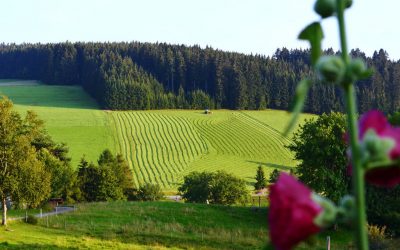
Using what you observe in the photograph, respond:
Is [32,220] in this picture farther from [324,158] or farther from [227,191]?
[227,191]

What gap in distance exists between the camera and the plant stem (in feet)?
3.60

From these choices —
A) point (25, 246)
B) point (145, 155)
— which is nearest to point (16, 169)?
point (25, 246)

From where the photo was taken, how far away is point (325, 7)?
4.33 feet

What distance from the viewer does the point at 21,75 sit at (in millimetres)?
174250

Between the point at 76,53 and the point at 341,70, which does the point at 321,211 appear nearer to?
the point at 341,70

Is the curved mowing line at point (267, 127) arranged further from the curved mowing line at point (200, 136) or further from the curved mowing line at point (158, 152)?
the curved mowing line at point (158, 152)

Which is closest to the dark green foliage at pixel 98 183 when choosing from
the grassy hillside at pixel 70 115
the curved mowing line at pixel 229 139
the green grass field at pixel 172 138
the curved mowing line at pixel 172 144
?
the green grass field at pixel 172 138

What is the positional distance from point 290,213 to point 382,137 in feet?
1.04

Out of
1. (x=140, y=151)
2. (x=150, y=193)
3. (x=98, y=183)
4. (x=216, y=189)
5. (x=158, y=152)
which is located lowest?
(x=150, y=193)

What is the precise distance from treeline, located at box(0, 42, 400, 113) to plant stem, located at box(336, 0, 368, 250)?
11025cm

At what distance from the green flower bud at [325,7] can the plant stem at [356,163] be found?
0.31 feet

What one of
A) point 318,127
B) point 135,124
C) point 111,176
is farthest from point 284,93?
point 318,127

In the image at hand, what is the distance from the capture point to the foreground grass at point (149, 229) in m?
25.9

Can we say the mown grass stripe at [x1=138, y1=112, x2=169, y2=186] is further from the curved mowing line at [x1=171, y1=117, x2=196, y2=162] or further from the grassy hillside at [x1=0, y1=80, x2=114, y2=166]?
the grassy hillside at [x1=0, y1=80, x2=114, y2=166]
